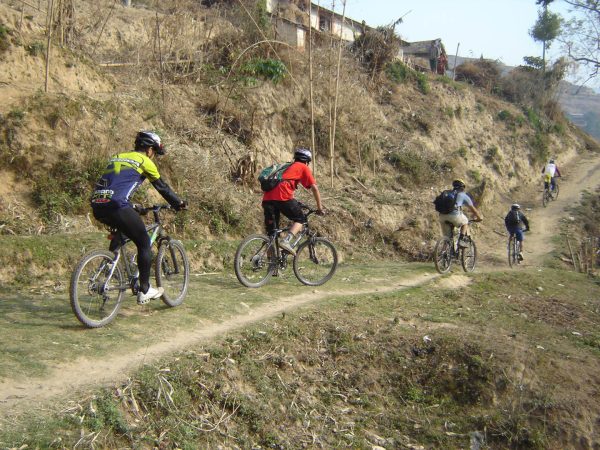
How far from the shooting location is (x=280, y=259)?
9.34m

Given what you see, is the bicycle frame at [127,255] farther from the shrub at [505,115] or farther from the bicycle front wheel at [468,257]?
the shrub at [505,115]

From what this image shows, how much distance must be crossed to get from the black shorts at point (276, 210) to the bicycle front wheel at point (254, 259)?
257mm

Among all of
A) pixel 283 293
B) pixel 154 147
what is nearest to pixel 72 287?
pixel 154 147

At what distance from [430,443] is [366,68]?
23131 mm

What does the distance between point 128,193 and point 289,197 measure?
10.6 ft

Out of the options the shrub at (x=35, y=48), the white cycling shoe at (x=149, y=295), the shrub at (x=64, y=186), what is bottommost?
the white cycling shoe at (x=149, y=295)

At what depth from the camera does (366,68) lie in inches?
1087

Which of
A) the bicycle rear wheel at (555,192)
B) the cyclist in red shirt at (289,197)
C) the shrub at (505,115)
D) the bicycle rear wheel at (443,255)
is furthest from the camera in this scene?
the shrub at (505,115)

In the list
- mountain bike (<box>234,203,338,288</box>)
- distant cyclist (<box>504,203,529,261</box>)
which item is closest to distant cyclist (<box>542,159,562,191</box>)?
distant cyclist (<box>504,203,529,261</box>)

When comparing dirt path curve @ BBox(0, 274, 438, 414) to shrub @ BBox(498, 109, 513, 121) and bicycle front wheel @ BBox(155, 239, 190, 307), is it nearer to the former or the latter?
bicycle front wheel @ BBox(155, 239, 190, 307)

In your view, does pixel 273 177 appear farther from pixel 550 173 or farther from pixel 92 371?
pixel 550 173

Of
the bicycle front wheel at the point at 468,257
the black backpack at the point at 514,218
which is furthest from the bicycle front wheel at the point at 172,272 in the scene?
the black backpack at the point at 514,218

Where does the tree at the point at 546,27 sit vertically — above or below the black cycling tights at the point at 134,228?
above

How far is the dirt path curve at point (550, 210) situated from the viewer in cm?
2117
